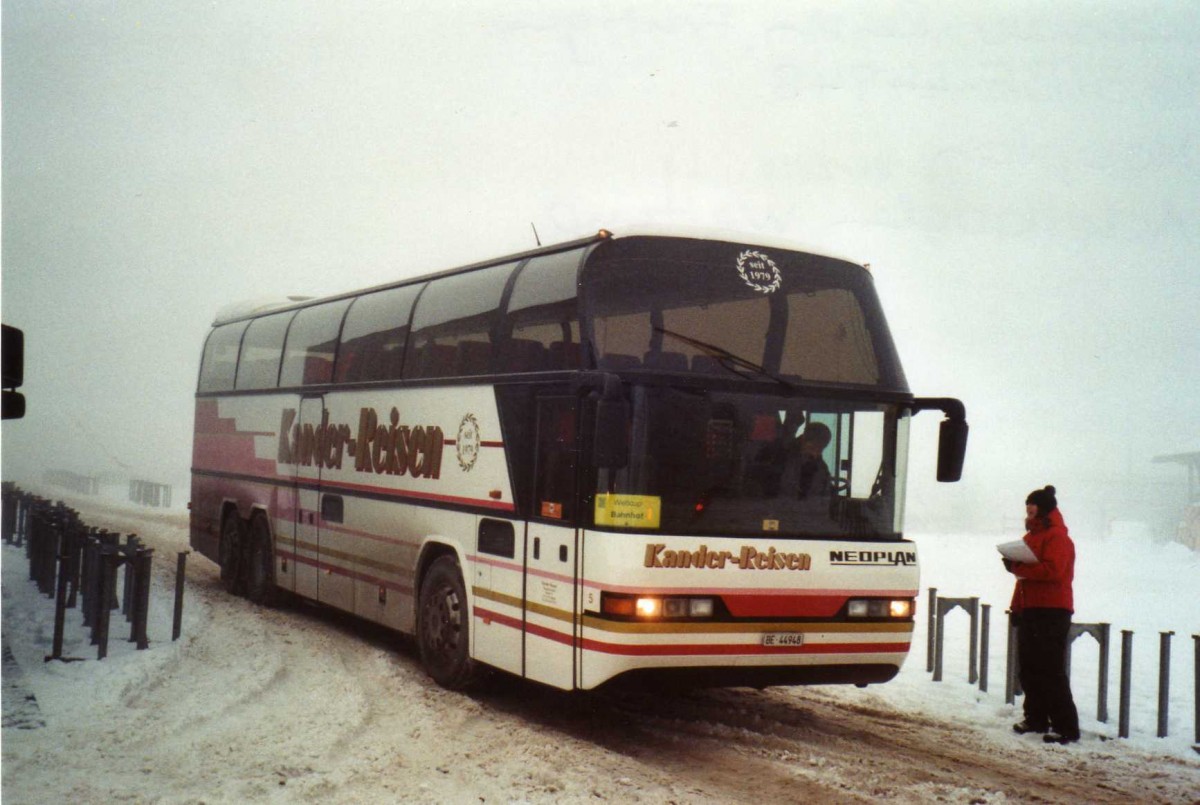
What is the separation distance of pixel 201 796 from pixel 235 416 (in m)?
9.87

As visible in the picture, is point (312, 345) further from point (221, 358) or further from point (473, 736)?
point (473, 736)

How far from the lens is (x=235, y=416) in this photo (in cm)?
1576

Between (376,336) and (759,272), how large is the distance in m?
4.69

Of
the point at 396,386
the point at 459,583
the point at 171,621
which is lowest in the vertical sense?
the point at 171,621

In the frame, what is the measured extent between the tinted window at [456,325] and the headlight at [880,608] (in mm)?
3320

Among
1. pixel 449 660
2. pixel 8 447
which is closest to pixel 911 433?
pixel 449 660

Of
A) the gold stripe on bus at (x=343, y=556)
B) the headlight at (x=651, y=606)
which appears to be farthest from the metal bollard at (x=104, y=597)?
the headlight at (x=651, y=606)

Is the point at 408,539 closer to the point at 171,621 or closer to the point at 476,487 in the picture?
the point at 476,487

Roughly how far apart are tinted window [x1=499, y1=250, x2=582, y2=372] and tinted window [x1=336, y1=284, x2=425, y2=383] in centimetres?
219

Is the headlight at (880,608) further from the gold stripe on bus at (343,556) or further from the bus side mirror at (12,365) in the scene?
the bus side mirror at (12,365)

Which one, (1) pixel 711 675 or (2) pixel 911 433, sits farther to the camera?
(2) pixel 911 433

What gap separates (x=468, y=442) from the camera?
980 cm

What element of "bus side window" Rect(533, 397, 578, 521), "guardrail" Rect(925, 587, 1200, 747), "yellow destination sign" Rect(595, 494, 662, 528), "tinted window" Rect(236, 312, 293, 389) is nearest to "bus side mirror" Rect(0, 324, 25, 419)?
"bus side window" Rect(533, 397, 578, 521)

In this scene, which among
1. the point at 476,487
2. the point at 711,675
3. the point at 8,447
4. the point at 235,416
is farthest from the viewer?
the point at 8,447
